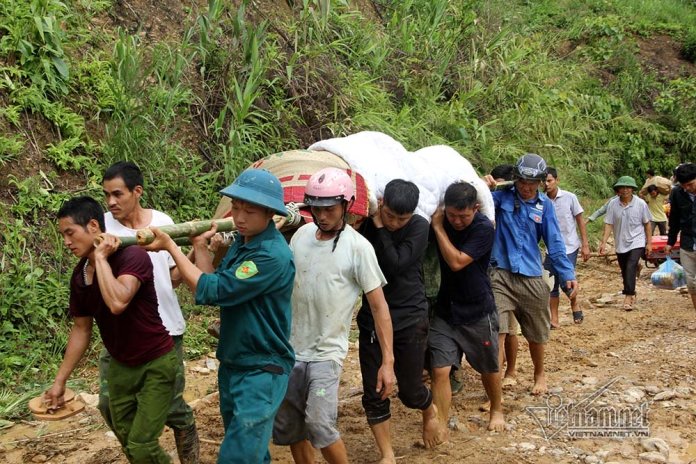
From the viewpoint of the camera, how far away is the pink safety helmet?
4.17m

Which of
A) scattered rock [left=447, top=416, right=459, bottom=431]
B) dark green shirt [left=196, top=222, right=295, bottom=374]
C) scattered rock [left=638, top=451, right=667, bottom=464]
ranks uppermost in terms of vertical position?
dark green shirt [left=196, top=222, right=295, bottom=374]

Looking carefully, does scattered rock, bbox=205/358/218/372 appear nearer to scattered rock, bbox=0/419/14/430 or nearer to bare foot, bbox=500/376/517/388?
scattered rock, bbox=0/419/14/430

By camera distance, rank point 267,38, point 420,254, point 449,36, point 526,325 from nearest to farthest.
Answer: point 420,254 → point 526,325 → point 267,38 → point 449,36

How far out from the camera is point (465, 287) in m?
5.34

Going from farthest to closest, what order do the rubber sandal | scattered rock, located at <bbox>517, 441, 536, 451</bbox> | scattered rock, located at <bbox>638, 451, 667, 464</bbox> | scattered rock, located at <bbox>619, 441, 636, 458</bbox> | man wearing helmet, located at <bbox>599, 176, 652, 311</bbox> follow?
man wearing helmet, located at <bbox>599, 176, 652, 311</bbox>
the rubber sandal
scattered rock, located at <bbox>517, 441, 536, 451</bbox>
scattered rock, located at <bbox>619, 441, 636, 458</bbox>
scattered rock, located at <bbox>638, 451, 667, 464</bbox>

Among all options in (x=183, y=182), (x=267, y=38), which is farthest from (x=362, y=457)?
(x=267, y=38)

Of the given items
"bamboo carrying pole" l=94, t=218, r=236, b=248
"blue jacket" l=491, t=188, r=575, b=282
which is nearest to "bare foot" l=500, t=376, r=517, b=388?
"blue jacket" l=491, t=188, r=575, b=282

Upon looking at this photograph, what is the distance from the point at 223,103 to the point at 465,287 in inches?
170

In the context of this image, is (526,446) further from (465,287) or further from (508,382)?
(508,382)

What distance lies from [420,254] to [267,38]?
5496 millimetres

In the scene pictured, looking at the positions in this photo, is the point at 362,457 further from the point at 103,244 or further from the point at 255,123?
the point at 255,123

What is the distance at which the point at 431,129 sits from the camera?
36.2ft

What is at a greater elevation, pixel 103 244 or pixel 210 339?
pixel 103 244

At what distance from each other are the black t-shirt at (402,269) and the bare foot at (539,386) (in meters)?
1.72
